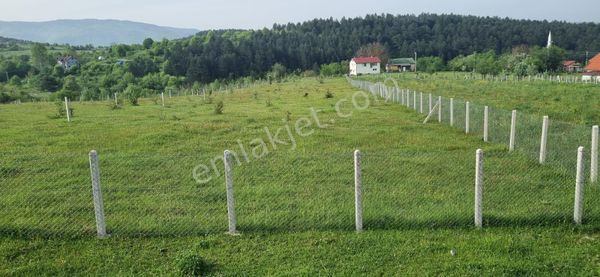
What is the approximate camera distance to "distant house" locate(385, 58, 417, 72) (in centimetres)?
11468

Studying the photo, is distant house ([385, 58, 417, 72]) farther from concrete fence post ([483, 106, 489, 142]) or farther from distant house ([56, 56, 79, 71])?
concrete fence post ([483, 106, 489, 142])

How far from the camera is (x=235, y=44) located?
102188 millimetres

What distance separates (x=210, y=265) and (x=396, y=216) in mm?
2835

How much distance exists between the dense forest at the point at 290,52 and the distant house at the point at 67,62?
1.52 meters

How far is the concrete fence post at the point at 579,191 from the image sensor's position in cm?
655

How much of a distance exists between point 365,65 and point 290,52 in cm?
1794

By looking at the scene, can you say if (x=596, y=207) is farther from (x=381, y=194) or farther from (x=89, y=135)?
(x=89, y=135)

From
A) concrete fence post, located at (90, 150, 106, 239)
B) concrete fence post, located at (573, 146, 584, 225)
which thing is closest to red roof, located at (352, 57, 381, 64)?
concrete fence post, located at (573, 146, 584, 225)

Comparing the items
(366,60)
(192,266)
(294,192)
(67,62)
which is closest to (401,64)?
(366,60)

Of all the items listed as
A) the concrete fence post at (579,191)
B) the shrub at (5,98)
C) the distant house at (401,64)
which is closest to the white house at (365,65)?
the distant house at (401,64)

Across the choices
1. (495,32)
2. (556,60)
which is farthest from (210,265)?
(495,32)

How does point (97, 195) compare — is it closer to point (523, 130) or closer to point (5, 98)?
point (523, 130)

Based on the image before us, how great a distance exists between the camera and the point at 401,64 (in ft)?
392

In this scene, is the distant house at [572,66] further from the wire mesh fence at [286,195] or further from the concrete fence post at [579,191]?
the concrete fence post at [579,191]
